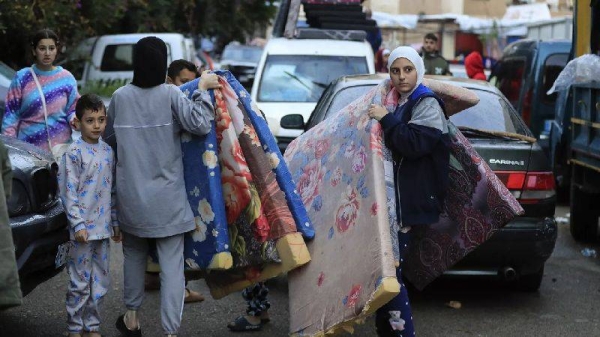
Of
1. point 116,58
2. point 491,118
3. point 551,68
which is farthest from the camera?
point 116,58

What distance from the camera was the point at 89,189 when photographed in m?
5.67

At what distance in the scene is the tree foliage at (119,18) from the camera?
14.8 m

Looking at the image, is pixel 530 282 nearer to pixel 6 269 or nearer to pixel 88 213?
pixel 88 213

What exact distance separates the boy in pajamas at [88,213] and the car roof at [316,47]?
7.09 metres

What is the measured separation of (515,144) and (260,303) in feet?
6.61

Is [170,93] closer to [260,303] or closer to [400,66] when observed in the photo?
[400,66]

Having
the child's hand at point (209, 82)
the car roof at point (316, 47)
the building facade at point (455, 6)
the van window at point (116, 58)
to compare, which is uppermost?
the child's hand at point (209, 82)

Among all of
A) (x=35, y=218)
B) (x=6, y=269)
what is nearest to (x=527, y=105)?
(x=35, y=218)

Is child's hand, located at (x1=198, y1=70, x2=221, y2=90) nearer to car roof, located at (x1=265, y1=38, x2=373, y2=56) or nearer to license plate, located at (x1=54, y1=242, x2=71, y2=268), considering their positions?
license plate, located at (x1=54, y1=242, x2=71, y2=268)

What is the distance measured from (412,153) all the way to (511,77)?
996cm

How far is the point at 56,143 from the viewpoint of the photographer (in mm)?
7367

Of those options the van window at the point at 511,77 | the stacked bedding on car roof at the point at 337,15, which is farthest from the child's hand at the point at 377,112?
the stacked bedding on car roof at the point at 337,15

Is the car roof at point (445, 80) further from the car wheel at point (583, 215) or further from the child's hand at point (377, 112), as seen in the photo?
the child's hand at point (377, 112)

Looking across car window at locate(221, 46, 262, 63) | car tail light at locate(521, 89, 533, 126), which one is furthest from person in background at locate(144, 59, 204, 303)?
car window at locate(221, 46, 262, 63)
